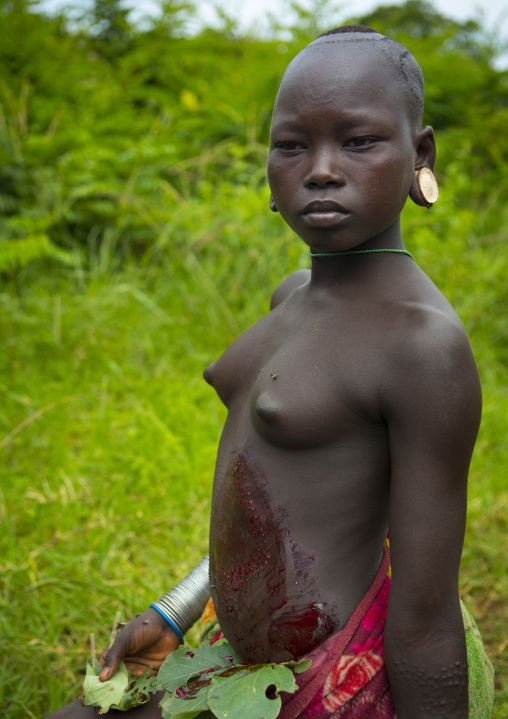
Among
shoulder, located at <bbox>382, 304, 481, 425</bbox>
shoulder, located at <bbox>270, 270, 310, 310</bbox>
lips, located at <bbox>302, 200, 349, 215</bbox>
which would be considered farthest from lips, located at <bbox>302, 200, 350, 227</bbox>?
shoulder, located at <bbox>270, 270, 310, 310</bbox>

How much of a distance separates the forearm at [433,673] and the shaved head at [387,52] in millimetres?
949

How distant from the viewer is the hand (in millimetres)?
1563

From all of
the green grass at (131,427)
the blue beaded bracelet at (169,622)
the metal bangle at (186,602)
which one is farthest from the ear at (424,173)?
the green grass at (131,427)

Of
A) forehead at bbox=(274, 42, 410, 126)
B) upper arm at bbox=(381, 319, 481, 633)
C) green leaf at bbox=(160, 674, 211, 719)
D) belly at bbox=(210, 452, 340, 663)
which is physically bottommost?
green leaf at bbox=(160, 674, 211, 719)

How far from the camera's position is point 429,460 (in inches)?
45.2

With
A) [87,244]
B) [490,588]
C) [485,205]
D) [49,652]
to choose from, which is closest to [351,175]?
[49,652]

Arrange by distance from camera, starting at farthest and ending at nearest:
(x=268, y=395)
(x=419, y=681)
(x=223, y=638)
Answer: (x=223, y=638), (x=268, y=395), (x=419, y=681)

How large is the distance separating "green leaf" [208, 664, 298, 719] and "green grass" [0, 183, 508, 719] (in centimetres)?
102

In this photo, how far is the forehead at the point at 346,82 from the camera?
1192 millimetres

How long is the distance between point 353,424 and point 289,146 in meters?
0.54

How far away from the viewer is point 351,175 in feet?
3.92

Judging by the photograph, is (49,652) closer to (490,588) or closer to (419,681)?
(419,681)

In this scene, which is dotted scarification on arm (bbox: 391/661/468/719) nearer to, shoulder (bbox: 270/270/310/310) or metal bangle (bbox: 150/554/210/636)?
metal bangle (bbox: 150/554/210/636)

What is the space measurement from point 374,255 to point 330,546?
0.57 meters
